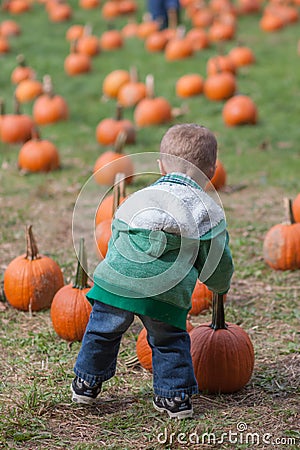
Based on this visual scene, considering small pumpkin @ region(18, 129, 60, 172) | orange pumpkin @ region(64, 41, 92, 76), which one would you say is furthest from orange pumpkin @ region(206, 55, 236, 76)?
small pumpkin @ region(18, 129, 60, 172)

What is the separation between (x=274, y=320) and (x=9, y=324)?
1.73m

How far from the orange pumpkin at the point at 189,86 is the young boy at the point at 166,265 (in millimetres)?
7454

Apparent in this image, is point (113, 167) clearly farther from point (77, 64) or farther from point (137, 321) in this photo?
point (77, 64)

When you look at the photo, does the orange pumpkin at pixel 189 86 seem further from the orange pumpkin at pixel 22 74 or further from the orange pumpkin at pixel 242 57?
the orange pumpkin at pixel 22 74

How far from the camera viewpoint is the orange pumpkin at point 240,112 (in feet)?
31.0

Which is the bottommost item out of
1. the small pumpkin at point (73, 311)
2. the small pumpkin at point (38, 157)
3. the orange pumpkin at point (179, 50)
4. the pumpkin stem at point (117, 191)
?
the orange pumpkin at point (179, 50)

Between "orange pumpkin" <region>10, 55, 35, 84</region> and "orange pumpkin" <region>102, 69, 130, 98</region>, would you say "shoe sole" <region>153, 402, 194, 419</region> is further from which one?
"orange pumpkin" <region>10, 55, 35, 84</region>

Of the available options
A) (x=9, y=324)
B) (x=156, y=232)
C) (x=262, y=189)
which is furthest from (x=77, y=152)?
(x=156, y=232)

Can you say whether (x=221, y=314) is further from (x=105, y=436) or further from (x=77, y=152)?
(x=77, y=152)

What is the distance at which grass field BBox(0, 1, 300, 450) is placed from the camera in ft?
11.4

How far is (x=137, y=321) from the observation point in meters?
4.79

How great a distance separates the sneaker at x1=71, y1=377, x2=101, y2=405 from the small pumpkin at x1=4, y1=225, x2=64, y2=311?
1355 mm

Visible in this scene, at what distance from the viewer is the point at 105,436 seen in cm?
343

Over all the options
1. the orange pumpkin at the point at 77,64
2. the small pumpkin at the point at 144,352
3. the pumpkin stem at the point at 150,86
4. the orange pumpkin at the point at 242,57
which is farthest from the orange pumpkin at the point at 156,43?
the small pumpkin at the point at 144,352
